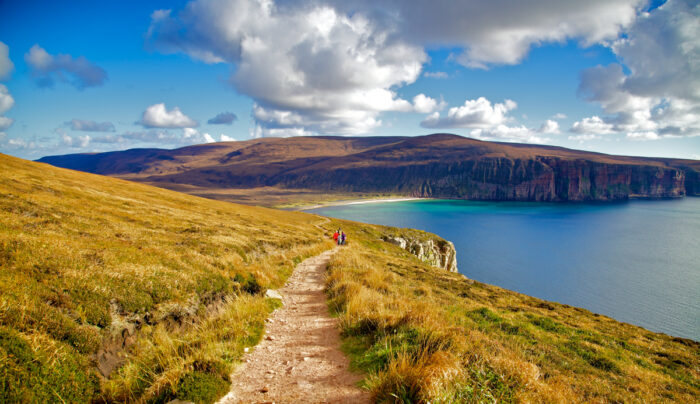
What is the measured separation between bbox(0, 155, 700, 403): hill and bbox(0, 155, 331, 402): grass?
43 mm

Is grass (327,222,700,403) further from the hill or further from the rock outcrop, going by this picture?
the rock outcrop

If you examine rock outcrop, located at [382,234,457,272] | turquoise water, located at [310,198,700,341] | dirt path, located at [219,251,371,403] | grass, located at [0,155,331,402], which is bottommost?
turquoise water, located at [310,198,700,341]

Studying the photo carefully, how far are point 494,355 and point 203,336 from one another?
26.1ft

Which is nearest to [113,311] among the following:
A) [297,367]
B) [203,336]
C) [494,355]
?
[203,336]

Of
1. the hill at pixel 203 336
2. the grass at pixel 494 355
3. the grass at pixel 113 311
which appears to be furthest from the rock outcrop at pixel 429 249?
the grass at pixel 113 311

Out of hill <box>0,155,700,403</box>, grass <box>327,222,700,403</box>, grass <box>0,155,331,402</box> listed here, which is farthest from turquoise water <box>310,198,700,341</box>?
grass <box>0,155,331,402</box>

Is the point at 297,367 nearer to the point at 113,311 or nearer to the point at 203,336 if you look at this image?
the point at 203,336

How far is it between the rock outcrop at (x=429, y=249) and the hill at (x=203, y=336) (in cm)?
4301

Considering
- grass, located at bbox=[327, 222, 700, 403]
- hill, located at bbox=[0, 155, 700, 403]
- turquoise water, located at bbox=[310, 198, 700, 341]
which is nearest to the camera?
grass, located at bbox=[327, 222, 700, 403]

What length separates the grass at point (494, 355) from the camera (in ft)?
19.1

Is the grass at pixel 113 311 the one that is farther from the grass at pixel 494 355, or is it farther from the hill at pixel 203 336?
the grass at pixel 494 355

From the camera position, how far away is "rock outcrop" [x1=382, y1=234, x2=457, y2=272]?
2438 inches

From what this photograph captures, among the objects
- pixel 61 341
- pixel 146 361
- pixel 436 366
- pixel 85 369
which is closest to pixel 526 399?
pixel 436 366

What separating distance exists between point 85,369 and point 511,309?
843 inches
